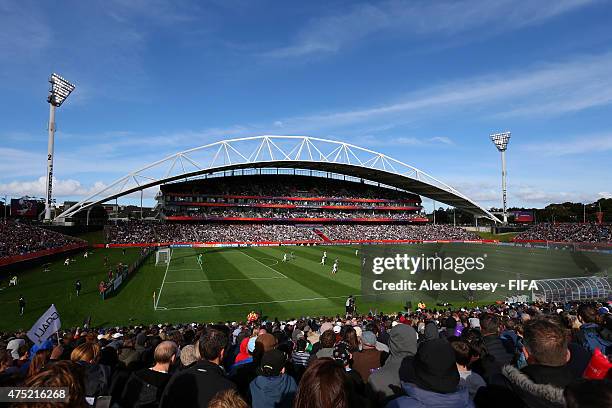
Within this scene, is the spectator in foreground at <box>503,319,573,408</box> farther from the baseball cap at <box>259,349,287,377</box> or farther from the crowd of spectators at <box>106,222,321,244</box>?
the crowd of spectators at <box>106,222,321,244</box>

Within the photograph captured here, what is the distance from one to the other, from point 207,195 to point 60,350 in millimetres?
85585

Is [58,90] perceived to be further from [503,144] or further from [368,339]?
[503,144]

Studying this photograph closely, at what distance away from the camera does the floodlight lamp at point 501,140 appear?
96.8m

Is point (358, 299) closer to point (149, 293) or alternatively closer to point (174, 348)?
point (149, 293)

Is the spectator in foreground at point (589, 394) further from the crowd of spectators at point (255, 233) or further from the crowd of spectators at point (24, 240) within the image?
the crowd of spectators at point (255, 233)

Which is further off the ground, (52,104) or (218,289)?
(52,104)

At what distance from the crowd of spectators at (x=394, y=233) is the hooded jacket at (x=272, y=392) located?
7740 centimetres

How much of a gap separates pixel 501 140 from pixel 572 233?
3731 cm

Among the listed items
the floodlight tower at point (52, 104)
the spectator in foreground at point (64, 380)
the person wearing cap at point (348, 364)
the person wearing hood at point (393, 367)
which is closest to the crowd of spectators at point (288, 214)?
the floodlight tower at point (52, 104)

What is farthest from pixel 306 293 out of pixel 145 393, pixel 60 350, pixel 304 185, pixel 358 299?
pixel 304 185

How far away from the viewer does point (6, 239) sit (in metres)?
40.3

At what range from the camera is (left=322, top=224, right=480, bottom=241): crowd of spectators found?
273 feet

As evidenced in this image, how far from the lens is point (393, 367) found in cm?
445

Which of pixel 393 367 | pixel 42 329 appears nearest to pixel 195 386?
pixel 393 367
